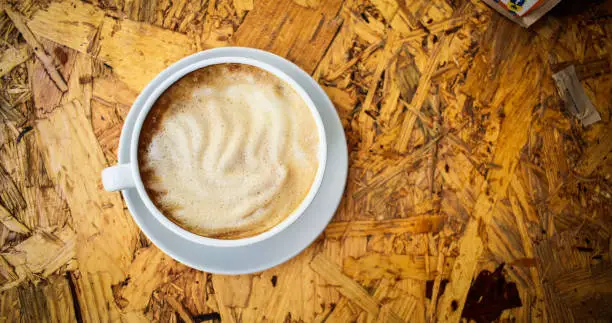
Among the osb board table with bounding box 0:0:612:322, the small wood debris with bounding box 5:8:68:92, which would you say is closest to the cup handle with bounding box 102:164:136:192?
the osb board table with bounding box 0:0:612:322

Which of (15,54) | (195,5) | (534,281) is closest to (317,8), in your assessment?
(195,5)

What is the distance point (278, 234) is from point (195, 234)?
20 centimetres

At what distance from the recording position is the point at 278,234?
869mm

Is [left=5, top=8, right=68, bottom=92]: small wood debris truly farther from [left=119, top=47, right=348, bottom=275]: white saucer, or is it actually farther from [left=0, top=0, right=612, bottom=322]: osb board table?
[left=119, top=47, right=348, bottom=275]: white saucer

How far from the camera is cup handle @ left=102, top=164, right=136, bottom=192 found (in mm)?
748

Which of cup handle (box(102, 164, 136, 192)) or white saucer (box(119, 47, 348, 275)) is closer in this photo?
cup handle (box(102, 164, 136, 192))

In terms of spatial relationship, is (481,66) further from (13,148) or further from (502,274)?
(13,148)

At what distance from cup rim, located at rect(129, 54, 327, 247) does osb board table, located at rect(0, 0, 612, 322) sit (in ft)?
0.69

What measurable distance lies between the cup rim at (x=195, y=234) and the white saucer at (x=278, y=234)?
102 millimetres

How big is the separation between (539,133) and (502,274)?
375 millimetres

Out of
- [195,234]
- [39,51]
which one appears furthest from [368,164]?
[39,51]

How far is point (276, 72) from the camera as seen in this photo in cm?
76

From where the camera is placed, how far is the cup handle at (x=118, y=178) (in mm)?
748

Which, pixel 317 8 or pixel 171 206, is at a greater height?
pixel 317 8
